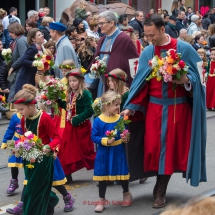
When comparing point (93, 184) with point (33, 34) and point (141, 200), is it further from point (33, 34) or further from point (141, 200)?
point (33, 34)

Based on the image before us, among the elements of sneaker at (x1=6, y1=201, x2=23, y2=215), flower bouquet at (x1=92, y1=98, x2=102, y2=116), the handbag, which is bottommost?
sneaker at (x1=6, y1=201, x2=23, y2=215)

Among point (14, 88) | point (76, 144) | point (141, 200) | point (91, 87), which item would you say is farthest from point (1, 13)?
point (141, 200)

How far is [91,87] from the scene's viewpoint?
829 cm

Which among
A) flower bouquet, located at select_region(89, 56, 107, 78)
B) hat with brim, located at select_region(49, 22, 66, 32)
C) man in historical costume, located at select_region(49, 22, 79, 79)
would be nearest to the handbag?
man in historical costume, located at select_region(49, 22, 79, 79)

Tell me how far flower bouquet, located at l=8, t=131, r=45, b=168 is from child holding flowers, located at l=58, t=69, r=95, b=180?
1.82m

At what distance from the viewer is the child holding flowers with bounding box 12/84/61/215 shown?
5.59 m

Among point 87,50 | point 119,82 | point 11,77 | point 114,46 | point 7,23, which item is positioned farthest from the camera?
point 7,23

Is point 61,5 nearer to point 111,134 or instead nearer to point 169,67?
point 111,134

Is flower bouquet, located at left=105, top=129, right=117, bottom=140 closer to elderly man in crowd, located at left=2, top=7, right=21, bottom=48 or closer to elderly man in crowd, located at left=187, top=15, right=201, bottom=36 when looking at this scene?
elderly man in crowd, located at left=2, top=7, right=21, bottom=48

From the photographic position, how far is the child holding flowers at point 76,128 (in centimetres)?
726

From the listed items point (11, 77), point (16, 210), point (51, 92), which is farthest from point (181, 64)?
point (11, 77)

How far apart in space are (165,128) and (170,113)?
6.5 inches

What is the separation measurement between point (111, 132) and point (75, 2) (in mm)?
13306

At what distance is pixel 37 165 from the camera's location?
18.4 ft
